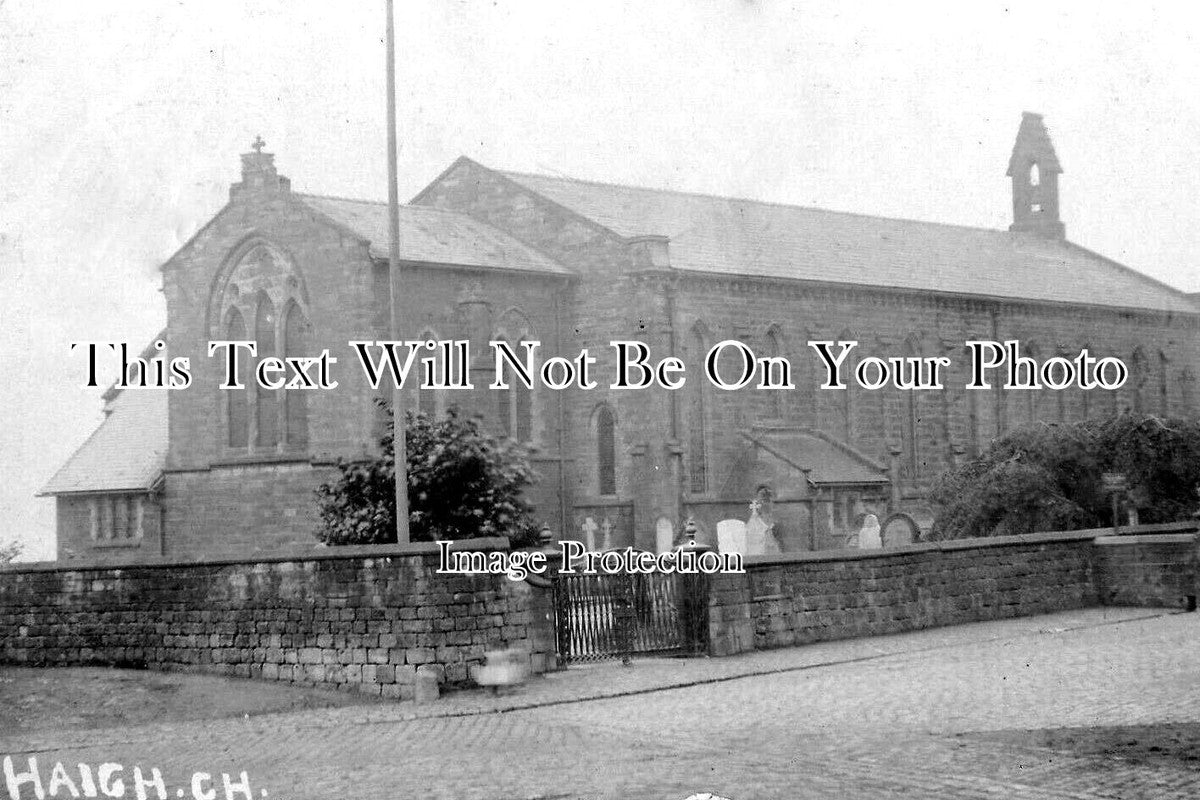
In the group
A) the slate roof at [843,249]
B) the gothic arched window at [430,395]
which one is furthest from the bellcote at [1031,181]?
the gothic arched window at [430,395]

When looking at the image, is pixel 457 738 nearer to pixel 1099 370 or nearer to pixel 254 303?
pixel 254 303

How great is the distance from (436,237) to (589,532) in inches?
341

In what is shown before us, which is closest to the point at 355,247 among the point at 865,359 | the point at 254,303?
the point at 254,303

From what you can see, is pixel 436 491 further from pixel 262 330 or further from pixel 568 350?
pixel 568 350

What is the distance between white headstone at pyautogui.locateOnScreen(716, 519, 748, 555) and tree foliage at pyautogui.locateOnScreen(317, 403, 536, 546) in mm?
13414

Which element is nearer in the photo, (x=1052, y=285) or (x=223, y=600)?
(x=223, y=600)

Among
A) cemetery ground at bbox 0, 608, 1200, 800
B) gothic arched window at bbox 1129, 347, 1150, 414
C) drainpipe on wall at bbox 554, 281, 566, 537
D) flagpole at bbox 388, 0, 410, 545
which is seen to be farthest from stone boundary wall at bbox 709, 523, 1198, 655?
gothic arched window at bbox 1129, 347, 1150, 414

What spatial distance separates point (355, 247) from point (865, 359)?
56.0 feet

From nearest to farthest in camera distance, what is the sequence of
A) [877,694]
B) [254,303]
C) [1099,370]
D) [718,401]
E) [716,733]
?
[716,733], [877,694], [254,303], [718,401], [1099,370]

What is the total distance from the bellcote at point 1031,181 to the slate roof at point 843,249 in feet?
14.5

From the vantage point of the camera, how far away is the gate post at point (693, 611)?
77.8 feet

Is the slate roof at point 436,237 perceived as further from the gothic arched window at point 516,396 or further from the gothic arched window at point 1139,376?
the gothic arched window at point 1139,376

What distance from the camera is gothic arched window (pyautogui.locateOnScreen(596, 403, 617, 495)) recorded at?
4559cm

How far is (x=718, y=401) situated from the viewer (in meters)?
47.0
